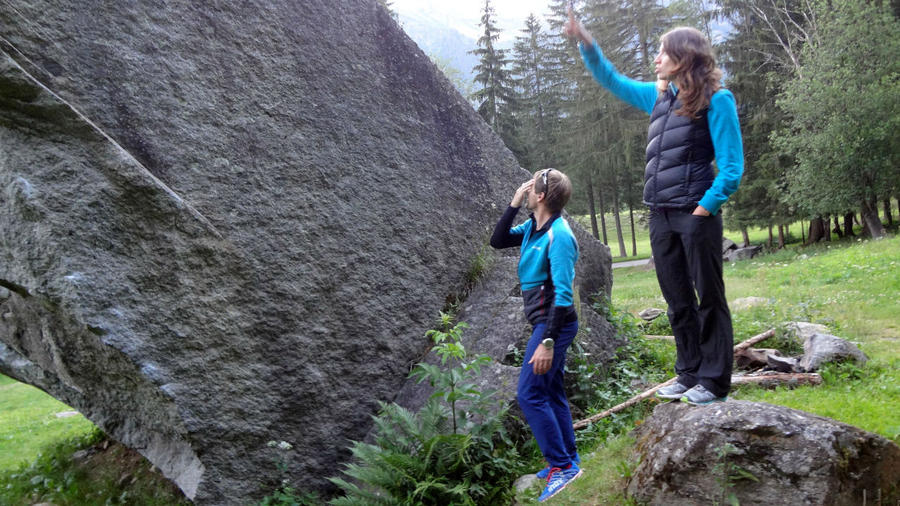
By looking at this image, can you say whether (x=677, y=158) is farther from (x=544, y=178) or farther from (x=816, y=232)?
(x=816, y=232)

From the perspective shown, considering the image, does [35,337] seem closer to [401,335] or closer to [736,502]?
[401,335]

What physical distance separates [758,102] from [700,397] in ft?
82.3

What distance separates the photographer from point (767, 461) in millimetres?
3086

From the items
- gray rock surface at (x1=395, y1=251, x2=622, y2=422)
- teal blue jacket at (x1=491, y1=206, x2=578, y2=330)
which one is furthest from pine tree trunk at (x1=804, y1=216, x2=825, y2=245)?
teal blue jacket at (x1=491, y1=206, x2=578, y2=330)

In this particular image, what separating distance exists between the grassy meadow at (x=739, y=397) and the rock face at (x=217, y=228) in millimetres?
1442

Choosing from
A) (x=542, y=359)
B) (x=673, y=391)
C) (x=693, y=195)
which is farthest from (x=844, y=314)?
(x=542, y=359)

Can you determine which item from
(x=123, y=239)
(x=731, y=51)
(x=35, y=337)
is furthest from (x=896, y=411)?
(x=731, y=51)

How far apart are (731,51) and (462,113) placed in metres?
23.0

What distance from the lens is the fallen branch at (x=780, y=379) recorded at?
5373 mm

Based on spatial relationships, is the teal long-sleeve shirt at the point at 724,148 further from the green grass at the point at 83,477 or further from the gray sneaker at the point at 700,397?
the green grass at the point at 83,477

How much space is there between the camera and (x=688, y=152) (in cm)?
376

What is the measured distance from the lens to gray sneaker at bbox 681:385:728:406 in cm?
375

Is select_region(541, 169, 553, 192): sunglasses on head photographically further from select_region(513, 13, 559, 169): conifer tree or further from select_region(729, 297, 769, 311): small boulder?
select_region(513, 13, 559, 169): conifer tree

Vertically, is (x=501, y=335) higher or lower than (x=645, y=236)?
higher
